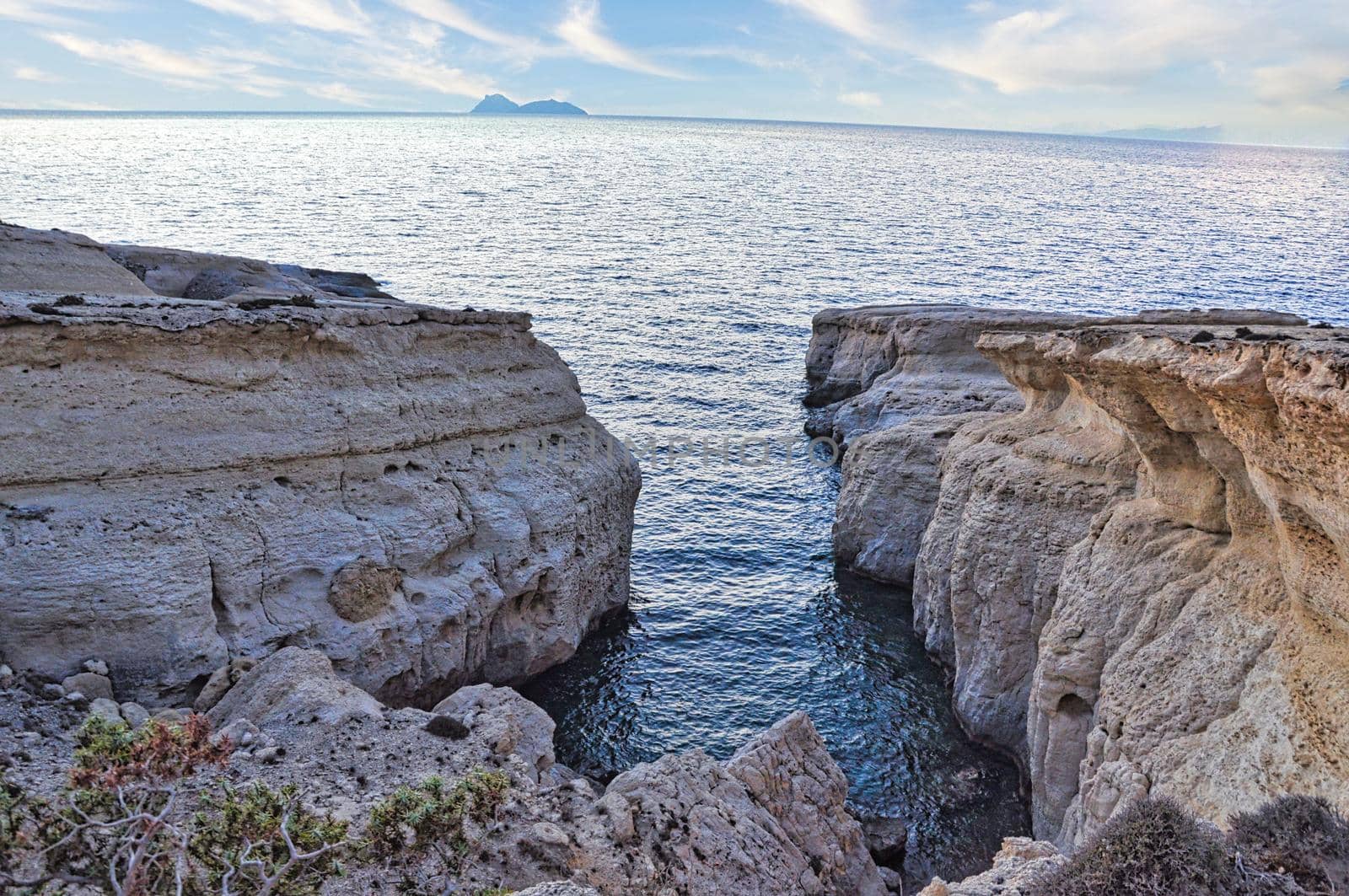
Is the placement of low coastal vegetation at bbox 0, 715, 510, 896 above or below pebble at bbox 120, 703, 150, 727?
above

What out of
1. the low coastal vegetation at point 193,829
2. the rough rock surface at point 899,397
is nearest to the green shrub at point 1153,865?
the low coastal vegetation at point 193,829

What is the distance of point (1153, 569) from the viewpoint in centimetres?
1605

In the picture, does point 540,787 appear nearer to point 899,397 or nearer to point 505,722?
point 505,722

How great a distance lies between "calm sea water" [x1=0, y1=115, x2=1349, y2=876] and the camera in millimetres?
22250

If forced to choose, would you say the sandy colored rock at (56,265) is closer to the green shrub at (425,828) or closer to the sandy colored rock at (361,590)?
the sandy colored rock at (361,590)

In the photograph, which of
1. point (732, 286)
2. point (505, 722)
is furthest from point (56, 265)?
point (732, 286)

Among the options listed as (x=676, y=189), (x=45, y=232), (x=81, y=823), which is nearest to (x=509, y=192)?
(x=676, y=189)

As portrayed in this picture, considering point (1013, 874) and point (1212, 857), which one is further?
point (1013, 874)

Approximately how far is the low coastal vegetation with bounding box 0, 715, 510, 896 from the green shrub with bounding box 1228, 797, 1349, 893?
8.40 m

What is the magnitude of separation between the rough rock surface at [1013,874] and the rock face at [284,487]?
12.0m

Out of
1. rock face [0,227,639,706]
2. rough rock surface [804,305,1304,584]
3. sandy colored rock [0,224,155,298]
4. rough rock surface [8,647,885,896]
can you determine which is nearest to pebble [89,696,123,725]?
rough rock surface [8,647,885,896]

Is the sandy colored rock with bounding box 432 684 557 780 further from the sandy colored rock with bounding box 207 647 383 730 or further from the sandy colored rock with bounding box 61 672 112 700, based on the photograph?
the sandy colored rock with bounding box 61 672 112 700

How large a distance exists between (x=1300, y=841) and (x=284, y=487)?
1697 centimetres

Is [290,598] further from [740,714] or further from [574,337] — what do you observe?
[574,337]
